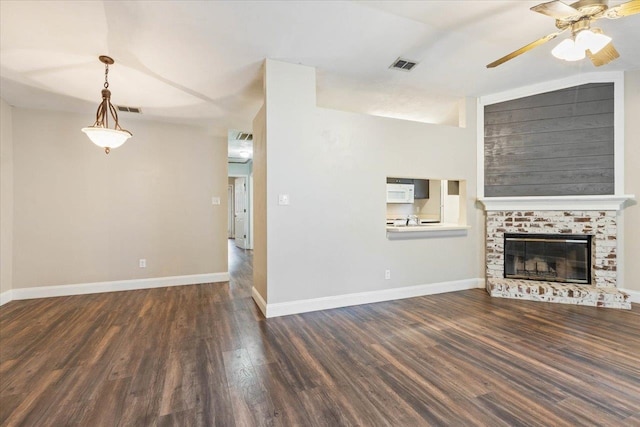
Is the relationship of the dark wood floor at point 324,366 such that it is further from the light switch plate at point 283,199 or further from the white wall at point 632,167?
the light switch plate at point 283,199

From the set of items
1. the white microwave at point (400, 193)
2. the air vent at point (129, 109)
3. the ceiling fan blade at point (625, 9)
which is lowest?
the white microwave at point (400, 193)

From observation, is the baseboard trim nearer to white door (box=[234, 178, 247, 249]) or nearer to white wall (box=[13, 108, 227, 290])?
white wall (box=[13, 108, 227, 290])

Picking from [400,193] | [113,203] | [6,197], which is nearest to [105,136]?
[113,203]

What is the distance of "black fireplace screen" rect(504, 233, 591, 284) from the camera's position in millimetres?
3928

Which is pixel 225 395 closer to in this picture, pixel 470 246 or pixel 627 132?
pixel 470 246

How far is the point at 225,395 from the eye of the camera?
1.89m

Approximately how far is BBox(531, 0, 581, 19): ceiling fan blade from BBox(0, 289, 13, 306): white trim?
21.0ft

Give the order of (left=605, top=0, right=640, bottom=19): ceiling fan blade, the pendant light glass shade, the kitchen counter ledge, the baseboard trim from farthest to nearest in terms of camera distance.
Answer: the baseboard trim, the kitchen counter ledge, the pendant light glass shade, (left=605, top=0, right=640, bottom=19): ceiling fan blade

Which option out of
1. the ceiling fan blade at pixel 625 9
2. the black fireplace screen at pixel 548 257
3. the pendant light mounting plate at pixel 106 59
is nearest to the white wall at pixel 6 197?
the pendant light mounting plate at pixel 106 59

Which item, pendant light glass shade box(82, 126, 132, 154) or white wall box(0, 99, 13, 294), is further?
white wall box(0, 99, 13, 294)

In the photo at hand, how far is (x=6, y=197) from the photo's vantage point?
12.8 feet

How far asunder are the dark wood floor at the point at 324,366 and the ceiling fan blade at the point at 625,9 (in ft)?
8.33

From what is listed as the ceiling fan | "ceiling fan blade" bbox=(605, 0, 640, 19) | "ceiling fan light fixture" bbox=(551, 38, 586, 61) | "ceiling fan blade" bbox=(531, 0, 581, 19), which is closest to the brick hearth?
the ceiling fan

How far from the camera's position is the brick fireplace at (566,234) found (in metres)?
3.64
